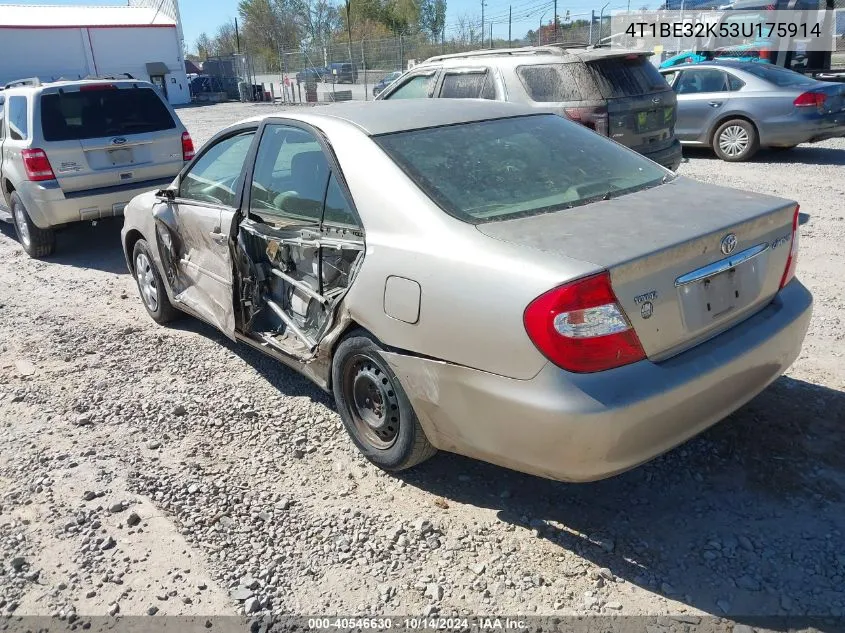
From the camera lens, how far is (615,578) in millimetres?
2713

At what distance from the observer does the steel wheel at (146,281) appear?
5.51 metres

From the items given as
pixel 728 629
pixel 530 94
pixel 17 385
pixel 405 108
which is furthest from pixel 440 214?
pixel 530 94

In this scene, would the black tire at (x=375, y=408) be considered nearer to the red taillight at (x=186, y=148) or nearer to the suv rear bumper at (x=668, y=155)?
the suv rear bumper at (x=668, y=155)

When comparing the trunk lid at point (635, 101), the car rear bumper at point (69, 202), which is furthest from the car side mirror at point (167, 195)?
the trunk lid at point (635, 101)

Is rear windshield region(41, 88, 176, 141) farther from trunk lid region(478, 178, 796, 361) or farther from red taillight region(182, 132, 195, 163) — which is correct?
trunk lid region(478, 178, 796, 361)

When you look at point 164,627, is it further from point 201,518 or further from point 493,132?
point 493,132

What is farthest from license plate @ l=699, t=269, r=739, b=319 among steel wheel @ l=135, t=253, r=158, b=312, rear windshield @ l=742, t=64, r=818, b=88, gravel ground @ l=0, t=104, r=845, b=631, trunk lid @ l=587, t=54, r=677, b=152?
rear windshield @ l=742, t=64, r=818, b=88

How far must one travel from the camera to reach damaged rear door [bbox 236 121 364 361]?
3535 millimetres

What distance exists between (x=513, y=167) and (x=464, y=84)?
4.80m

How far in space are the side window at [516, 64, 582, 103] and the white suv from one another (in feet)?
12.8

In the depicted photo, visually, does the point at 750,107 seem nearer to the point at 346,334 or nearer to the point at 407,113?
the point at 407,113

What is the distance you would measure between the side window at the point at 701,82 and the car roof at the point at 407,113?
8.44 m

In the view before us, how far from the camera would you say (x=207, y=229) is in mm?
4469

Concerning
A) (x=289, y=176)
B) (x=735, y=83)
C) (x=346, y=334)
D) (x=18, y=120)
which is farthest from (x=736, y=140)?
(x=18, y=120)
